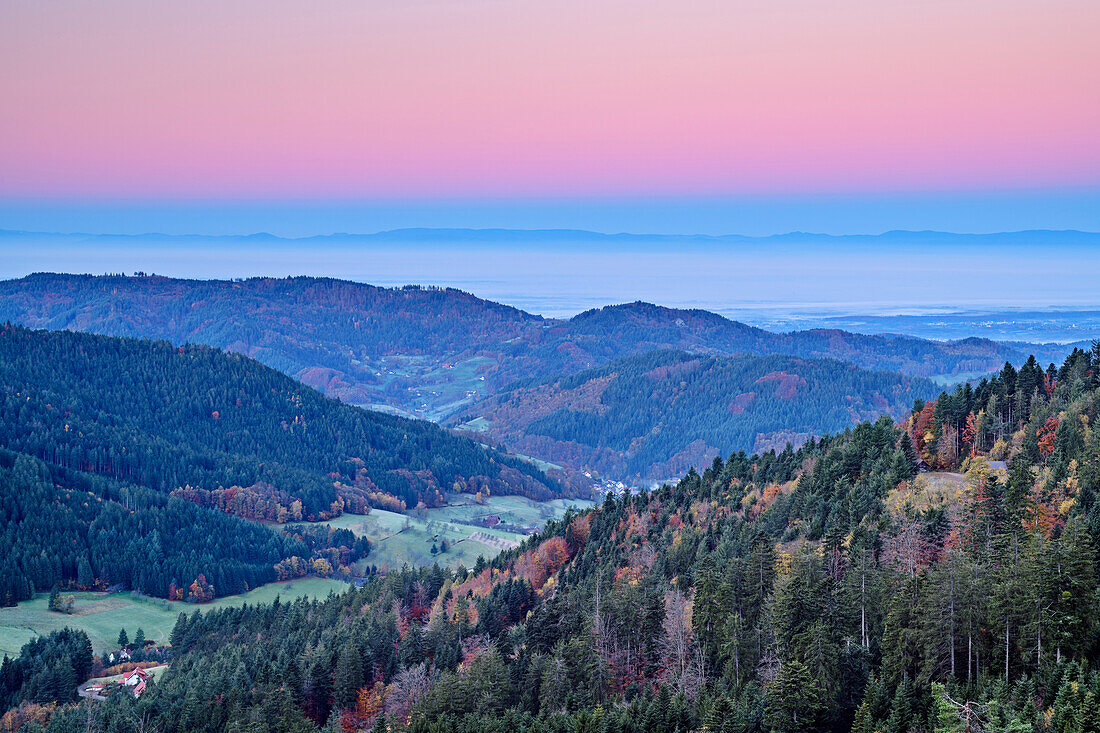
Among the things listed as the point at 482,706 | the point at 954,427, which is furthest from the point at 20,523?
the point at 954,427

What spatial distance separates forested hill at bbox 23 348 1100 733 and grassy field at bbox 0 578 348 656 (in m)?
39.5

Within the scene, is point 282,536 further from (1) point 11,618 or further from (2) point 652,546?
(2) point 652,546

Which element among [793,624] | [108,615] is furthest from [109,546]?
[793,624]

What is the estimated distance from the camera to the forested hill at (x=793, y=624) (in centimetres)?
4394

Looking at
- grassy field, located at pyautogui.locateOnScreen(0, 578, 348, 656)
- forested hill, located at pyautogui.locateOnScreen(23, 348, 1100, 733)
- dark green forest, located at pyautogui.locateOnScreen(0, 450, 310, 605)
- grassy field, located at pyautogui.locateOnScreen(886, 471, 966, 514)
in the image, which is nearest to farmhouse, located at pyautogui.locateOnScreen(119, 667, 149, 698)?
forested hill, located at pyautogui.locateOnScreen(23, 348, 1100, 733)

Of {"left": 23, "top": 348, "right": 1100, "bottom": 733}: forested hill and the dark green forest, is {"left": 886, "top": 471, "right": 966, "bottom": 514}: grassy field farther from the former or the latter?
the dark green forest

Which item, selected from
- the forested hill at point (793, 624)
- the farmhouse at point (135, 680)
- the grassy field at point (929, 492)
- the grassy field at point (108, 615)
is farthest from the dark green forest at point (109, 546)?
the grassy field at point (929, 492)

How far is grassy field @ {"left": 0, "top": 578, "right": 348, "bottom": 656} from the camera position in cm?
12871

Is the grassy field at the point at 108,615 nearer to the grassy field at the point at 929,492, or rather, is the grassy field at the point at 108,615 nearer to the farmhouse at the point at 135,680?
the farmhouse at the point at 135,680

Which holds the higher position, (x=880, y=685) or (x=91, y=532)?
(x=880, y=685)

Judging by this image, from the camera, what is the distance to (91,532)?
177375 millimetres

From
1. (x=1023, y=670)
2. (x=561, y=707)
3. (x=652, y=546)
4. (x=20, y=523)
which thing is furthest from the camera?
(x=20, y=523)

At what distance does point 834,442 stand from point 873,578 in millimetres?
47907

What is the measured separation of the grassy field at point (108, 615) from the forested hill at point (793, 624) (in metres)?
39.5
